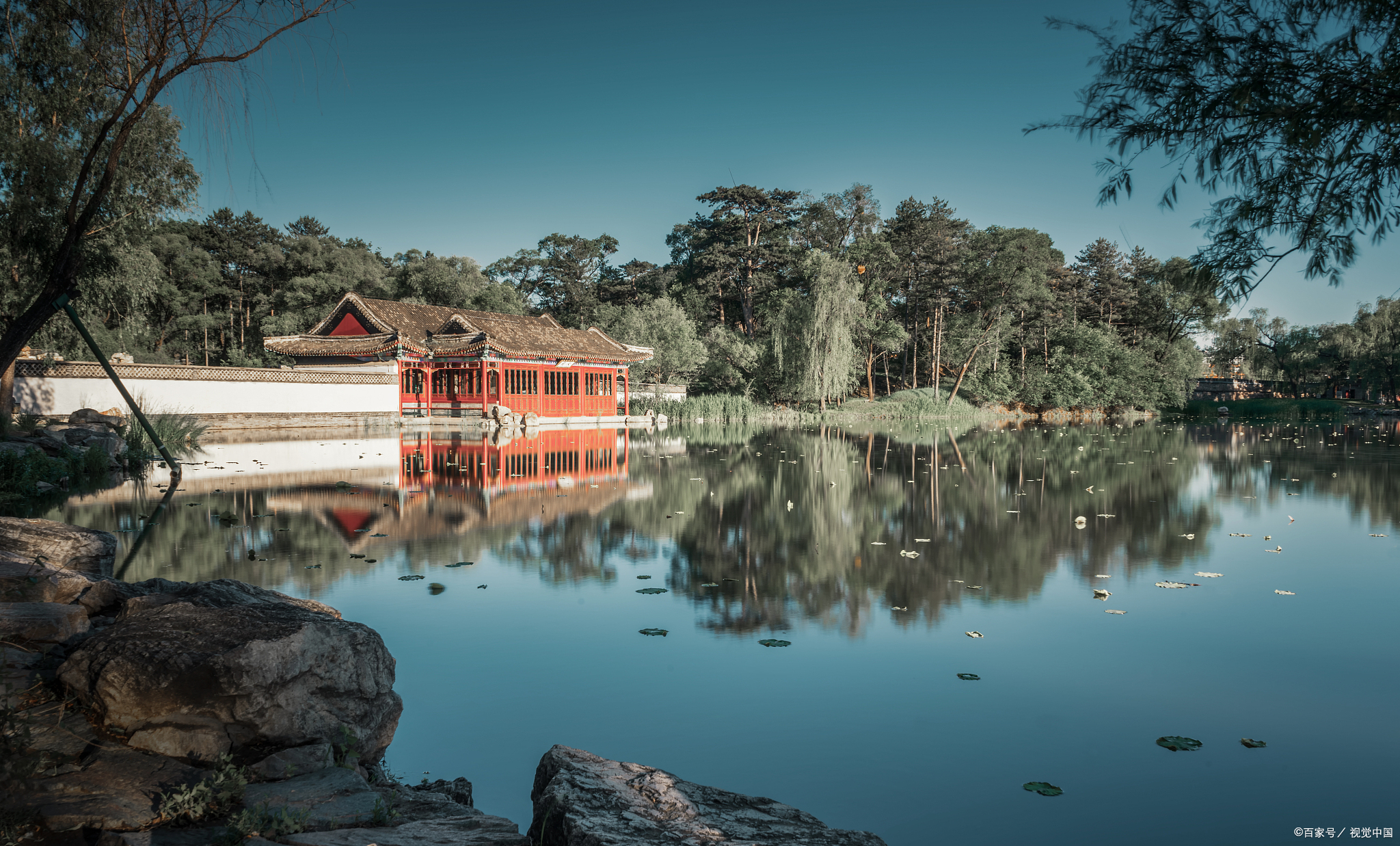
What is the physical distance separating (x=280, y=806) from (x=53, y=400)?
2208 cm

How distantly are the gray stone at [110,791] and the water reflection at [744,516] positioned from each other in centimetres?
290

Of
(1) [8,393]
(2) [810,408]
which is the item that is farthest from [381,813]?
(2) [810,408]

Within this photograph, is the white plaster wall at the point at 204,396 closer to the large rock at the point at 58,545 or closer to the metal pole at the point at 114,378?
the metal pole at the point at 114,378

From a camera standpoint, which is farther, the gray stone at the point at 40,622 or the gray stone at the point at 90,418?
the gray stone at the point at 90,418

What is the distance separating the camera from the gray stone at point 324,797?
86.7 inches

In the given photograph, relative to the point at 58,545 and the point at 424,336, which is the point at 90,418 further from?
the point at 58,545

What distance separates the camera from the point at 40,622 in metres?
3.15

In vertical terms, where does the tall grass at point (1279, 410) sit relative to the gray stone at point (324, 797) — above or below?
above

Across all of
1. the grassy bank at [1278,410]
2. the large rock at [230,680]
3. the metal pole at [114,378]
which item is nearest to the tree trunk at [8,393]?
the metal pole at [114,378]

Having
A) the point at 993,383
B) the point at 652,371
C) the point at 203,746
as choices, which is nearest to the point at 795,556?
the point at 203,746

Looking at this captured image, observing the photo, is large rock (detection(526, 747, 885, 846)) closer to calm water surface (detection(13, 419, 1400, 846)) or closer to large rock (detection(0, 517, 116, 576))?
calm water surface (detection(13, 419, 1400, 846))

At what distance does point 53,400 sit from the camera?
62.4ft

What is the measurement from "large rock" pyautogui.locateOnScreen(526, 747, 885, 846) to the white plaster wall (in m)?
17.9

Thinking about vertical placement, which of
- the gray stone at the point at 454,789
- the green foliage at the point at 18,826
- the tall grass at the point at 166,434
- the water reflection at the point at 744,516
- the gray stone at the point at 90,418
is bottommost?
the gray stone at the point at 454,789
